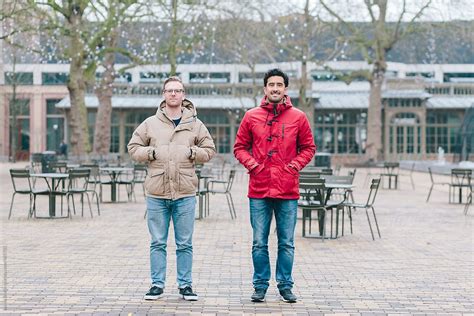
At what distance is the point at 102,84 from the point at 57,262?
25.7 meters

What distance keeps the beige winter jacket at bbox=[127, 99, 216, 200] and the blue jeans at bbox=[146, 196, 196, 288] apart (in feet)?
0.27

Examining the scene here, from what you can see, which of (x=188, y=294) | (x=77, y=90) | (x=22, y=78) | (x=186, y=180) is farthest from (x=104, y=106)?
(x=188, y=294)

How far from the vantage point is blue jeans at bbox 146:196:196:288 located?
688 cm

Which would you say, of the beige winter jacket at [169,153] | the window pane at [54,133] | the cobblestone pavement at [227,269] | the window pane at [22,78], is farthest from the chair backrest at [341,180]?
the window pane at [54,133]

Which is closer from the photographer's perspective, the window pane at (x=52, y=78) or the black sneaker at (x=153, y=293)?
the black sneaker at (x=153, y=293)

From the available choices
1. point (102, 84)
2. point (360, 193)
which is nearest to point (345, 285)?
point (360, 193)

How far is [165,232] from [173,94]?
43.3 inches

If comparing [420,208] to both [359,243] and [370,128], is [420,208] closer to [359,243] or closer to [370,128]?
[359,243]

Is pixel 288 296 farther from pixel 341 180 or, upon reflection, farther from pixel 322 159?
pixel 322 159

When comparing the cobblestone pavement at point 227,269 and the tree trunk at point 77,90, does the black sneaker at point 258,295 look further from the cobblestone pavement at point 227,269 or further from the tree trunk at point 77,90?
the tree trunk at point 77,90

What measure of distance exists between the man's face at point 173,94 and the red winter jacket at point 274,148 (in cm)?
55

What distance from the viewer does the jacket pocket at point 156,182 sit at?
22.4 feet

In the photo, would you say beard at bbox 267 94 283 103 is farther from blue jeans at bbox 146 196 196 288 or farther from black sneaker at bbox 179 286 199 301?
black sneaker at bbox 179 286 199 301

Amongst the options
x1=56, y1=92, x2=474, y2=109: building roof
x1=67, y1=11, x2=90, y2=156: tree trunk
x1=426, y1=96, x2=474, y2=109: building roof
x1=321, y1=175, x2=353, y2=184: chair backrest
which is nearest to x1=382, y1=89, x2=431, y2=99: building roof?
x1=426, y1=96, x2=474, y2=109: building roof
